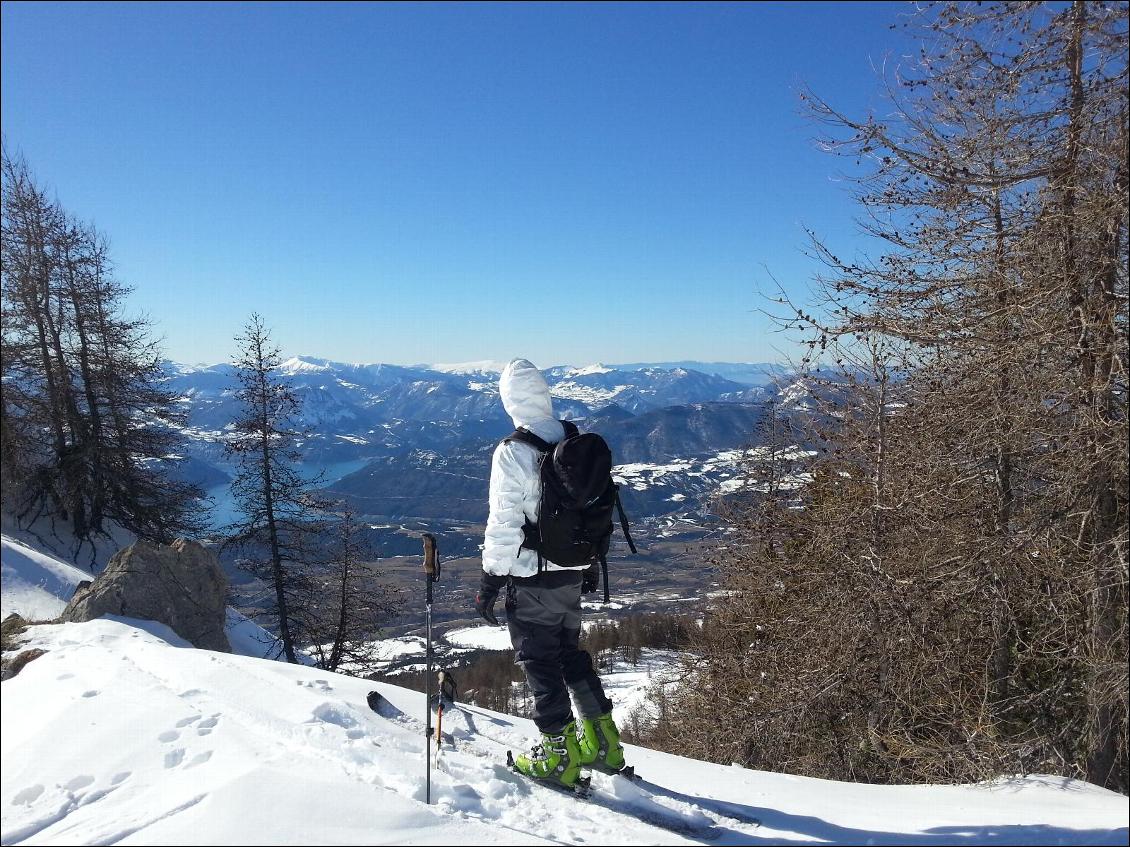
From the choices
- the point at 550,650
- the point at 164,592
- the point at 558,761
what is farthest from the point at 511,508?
the point at 164,592

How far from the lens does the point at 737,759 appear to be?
34.3 feet

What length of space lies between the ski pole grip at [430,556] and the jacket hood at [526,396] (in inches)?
42.5

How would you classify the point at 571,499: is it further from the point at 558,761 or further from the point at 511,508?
the point at 558,761

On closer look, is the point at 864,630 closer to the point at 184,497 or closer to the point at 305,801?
the point at 305,801

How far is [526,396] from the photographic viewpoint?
15.6 feet

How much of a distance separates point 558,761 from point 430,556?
5.74 ft

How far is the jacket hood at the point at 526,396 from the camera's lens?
15.5ft

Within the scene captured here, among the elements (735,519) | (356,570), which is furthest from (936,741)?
(356,570)

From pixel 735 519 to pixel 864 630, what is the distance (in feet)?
21.9

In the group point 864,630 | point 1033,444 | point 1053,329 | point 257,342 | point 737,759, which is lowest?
point 737,759

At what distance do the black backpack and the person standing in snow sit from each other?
0.08 meters

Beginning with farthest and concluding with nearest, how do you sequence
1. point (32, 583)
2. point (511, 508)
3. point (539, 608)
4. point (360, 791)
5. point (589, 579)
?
point (32, 583), point (589, 579), point (539, 608), point (511, 508), point (360, 791)

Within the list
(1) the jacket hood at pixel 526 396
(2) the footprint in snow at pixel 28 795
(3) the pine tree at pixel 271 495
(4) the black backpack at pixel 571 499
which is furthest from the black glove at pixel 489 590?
(3) the pine tree at pixel 271 495

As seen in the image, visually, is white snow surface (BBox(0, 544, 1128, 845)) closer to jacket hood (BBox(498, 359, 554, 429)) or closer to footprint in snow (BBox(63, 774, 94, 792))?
footprint in snow (BBox(63, 774, 94, 792))
